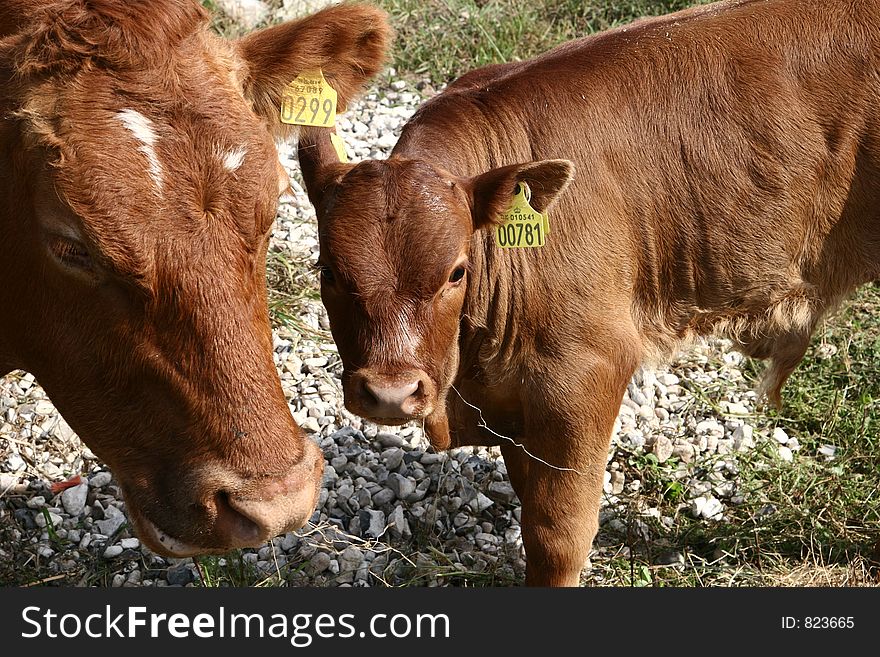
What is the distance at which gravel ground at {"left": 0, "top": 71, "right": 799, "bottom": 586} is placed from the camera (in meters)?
4.91

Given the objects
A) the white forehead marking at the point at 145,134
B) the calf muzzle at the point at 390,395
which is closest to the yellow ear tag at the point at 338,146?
the calf muzzle at the point at 390,395

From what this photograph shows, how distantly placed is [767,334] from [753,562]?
119 cm

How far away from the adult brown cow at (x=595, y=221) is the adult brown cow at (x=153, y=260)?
1.20m

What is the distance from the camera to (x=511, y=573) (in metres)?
4.99

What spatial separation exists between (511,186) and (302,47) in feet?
3.84

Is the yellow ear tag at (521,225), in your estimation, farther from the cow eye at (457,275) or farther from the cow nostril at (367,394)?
the cow nostril at (367,394)

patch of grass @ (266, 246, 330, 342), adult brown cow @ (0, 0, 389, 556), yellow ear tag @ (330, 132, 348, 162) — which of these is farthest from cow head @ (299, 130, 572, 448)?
patch of grass @ (266, 246, 330, 342)

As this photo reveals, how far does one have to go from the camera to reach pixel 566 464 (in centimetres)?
437

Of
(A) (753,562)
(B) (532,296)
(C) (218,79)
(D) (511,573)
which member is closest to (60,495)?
(D) (511,573)

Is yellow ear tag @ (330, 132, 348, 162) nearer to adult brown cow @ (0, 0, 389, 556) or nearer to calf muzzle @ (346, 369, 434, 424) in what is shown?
calf muzzle @ (346, 369, 434, 424)

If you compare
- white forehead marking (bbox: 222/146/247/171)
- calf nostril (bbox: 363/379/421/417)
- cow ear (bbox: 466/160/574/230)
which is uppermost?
cow ear (bbox: 466/160/574/230)

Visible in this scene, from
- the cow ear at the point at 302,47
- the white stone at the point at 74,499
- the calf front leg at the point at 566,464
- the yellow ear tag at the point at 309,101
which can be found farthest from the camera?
the white stone at the point at 74,499

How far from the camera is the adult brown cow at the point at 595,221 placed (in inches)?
161

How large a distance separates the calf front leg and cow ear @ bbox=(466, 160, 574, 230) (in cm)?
75
